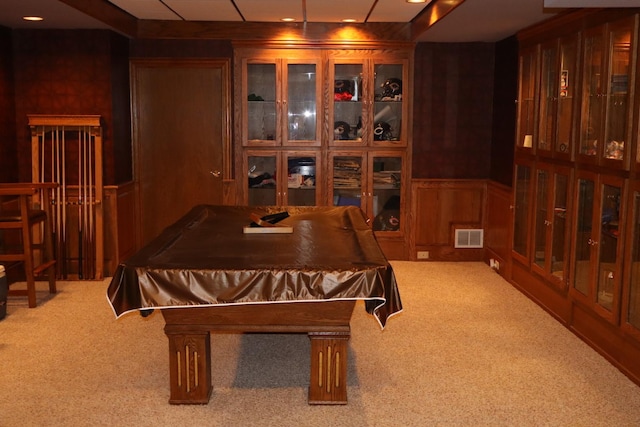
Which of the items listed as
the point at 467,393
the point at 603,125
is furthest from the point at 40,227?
the point at 603,125

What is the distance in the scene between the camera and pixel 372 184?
713 centimetres

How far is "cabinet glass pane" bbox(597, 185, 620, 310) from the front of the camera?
429 centimetres

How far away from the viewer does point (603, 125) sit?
14.5 ft

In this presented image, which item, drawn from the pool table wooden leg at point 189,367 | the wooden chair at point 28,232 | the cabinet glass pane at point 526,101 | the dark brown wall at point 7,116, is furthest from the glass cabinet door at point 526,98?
the dark brown wall at point 7,116

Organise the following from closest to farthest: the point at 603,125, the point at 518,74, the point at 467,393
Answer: the point at 467,393, the point at 603,125, the point at 518,74

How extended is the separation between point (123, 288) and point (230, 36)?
4120 mm

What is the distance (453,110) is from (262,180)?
2.06 metres

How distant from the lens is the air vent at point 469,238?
719cm

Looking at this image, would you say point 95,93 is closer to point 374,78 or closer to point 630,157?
point 374,78

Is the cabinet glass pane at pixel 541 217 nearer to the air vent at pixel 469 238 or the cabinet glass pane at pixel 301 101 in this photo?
the air vent at pixel 469 238

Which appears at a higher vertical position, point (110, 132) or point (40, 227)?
point (110, 132)

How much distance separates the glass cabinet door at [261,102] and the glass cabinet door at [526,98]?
235 cm

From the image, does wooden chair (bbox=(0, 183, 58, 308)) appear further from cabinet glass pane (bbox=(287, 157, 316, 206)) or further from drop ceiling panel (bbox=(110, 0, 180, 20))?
cabinet glass pane (bbox=(287, 157, 316, 206))

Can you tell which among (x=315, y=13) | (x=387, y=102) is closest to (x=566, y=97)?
(x=387, y=102)
